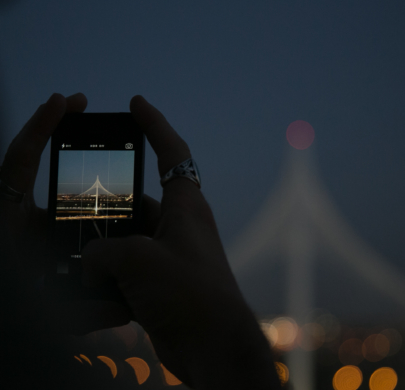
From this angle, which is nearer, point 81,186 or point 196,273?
point 196,273

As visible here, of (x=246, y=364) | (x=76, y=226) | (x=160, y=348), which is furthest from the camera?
(x=76, y=226)

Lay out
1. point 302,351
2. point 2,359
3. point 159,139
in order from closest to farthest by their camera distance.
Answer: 1. point 2,359
2. point 159,139
3. point 302,351

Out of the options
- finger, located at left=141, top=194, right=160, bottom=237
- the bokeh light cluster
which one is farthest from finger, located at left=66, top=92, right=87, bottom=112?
the bokeh light cluster

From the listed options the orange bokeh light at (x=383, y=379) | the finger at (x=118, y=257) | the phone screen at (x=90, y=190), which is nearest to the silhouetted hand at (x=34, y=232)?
the phone screen at (x=90, y=190)

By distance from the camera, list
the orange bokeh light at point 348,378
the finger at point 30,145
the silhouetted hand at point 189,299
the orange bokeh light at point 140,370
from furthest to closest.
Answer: the orange bokeh light at point 348,378 < the orange bokeh light at point 140,370 < the finger at point 30,145 < the silhouetted hand at point 189,299

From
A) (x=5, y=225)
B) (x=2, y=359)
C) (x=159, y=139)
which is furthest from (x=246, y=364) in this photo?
(x=5, y=225)

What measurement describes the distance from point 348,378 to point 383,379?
4013 mm

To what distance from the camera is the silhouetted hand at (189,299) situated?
97 centimetres

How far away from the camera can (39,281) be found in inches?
64.4

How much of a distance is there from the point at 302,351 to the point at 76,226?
3593 cm

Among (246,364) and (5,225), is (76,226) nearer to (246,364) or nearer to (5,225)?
(5,225)

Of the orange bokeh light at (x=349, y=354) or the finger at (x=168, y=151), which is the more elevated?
the finger at (x=168, y=151)

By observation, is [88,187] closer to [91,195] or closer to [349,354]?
[91,195]

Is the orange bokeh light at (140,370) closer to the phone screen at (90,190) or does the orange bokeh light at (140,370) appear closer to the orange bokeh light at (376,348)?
the phone screen at (90,190)
